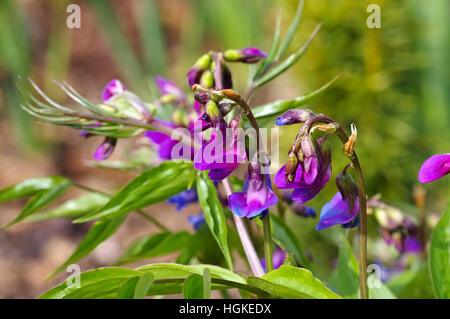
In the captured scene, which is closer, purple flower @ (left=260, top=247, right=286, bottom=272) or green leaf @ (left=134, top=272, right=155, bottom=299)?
green leaf @ (left=134, top=272, right=155, bottom=299)

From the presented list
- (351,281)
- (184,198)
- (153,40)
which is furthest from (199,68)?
(153,40)

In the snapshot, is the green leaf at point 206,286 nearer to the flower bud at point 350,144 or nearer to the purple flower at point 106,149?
the flower bud at point 350,144

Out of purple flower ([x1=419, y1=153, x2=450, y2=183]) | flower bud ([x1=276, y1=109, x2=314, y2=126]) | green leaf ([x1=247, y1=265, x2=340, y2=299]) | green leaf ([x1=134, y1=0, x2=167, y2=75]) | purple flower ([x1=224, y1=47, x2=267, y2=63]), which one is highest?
green leaf ([x1=134, y1=0, x2=167, y2=75])

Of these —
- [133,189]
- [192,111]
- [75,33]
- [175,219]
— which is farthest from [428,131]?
[75,33]

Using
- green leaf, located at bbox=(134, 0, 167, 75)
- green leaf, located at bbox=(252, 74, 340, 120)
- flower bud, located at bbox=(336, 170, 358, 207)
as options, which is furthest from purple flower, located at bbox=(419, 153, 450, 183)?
green leaf, located at bbox=(134, 0, 167, 75)

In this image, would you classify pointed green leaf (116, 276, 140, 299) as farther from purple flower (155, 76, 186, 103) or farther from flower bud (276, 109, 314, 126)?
purple flower (155, 76, 186, 103)

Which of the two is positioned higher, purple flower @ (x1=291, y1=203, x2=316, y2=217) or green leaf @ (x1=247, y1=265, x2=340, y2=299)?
purple flower @ (x1=291, y1=203, x2=316, y2=217)
